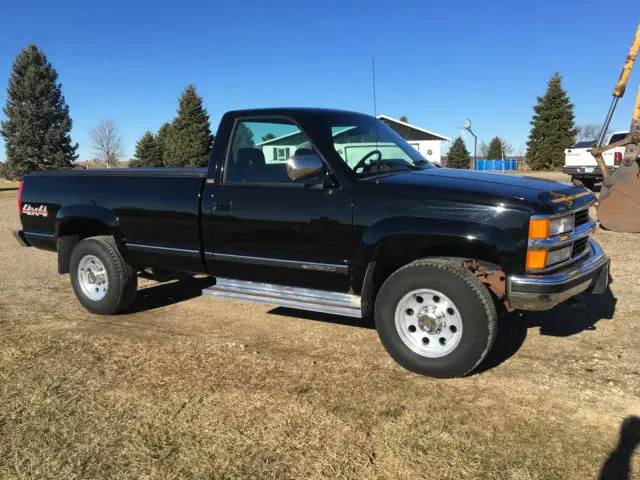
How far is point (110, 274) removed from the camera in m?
5.27

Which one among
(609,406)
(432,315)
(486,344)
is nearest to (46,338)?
(432,315)

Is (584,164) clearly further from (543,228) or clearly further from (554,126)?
(554,126)

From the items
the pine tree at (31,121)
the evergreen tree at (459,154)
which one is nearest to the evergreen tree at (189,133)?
the pine tree at (31,121)

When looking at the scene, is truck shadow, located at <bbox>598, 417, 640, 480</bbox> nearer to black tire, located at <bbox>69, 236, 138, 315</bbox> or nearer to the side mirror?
the side mirror

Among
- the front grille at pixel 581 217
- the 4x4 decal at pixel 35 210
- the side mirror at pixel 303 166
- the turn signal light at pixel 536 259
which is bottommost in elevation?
the turn signal light at pixel 536 259

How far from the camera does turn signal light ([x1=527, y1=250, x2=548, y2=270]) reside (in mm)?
3416

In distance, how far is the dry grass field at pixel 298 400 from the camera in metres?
2.69

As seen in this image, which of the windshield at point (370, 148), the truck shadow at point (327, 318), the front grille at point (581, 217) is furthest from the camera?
the truck shadow at point (327, 318)

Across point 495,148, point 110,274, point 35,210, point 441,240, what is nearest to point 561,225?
point 441,240

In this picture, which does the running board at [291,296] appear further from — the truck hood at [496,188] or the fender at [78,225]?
the fender at [78,225]

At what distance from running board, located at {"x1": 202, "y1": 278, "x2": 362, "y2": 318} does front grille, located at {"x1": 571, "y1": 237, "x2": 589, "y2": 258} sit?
172 centimetres

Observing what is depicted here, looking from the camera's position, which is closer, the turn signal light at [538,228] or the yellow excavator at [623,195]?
the turn signal light at [538,228]

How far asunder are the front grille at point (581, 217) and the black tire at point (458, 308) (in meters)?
1.01

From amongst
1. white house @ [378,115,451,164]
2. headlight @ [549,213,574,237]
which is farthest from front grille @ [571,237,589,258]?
white house @ [378,115,451,164]
